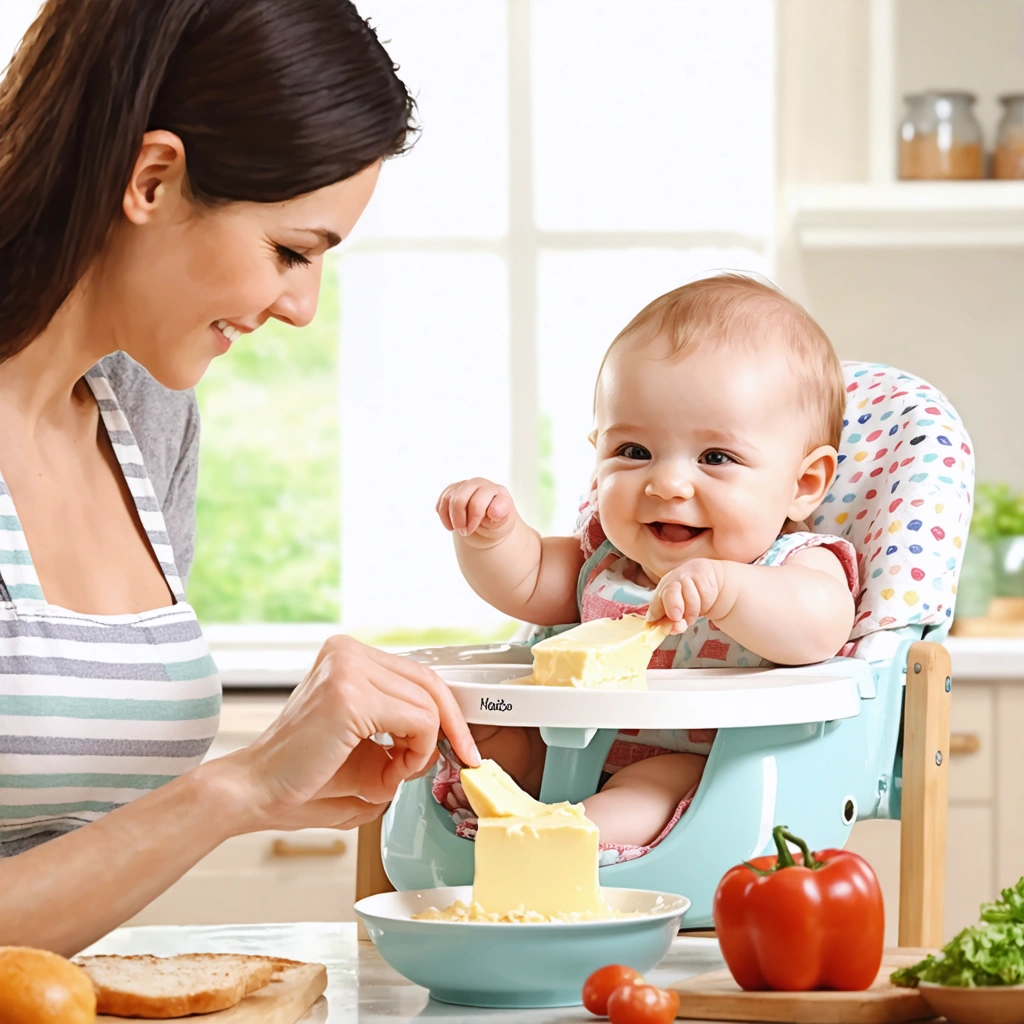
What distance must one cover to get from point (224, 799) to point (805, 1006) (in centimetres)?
40

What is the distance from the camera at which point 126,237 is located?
120 cm

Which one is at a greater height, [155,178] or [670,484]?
[155,178]

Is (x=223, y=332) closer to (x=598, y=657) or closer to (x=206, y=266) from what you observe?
(x=206, y=266)

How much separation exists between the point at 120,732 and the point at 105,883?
1.01 ft

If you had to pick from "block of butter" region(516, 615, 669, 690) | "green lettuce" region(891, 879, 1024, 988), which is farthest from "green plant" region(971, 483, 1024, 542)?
"green lettuce" region(891, 879, 1024, 988)

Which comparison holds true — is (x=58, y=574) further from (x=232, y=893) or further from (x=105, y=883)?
(x=232, y=893)

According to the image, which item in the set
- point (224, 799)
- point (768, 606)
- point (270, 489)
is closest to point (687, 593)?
point (768, 606)

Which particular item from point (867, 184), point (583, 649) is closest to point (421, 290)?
point (867, 184)

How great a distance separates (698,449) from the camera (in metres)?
1.32

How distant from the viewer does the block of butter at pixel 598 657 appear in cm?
105

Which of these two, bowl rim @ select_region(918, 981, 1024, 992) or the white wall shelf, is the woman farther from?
the white wall shelf

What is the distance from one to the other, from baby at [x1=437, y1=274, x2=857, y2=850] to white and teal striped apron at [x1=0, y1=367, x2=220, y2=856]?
0.29 metres

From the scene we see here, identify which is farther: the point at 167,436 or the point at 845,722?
the point at 167,436

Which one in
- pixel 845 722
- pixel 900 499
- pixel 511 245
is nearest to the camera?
pixel 845 722
